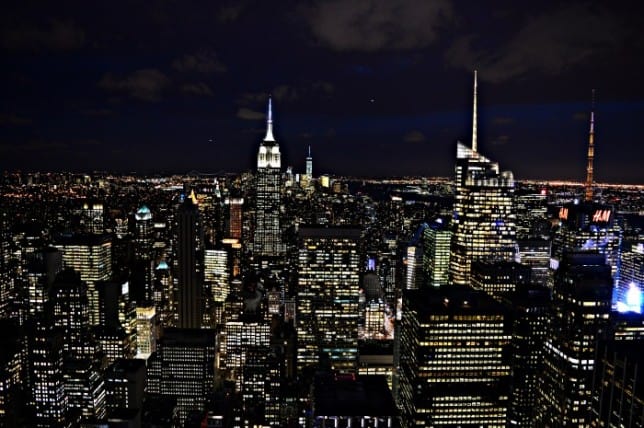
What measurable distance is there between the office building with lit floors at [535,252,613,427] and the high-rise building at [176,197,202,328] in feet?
99.4

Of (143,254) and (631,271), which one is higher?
(631,271)

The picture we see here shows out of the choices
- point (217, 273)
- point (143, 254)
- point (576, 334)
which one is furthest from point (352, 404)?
point (143, 254)

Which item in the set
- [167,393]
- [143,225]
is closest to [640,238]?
[167,393]

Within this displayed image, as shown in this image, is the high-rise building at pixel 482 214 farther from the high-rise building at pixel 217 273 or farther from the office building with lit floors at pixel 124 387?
the office building with lit floors at pixel 124 387

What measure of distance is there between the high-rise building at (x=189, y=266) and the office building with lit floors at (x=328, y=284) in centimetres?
845

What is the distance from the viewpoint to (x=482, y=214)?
45.0m

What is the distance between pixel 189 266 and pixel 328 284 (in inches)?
457

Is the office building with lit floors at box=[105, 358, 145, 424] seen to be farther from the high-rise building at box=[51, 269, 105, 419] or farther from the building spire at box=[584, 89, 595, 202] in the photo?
the building spire at box=[584, 89, 595, 202]

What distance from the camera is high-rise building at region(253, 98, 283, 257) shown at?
59188 millimetres

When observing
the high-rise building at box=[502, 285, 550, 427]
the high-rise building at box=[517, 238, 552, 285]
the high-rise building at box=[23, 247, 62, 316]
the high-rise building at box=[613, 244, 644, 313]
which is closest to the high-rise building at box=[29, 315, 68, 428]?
the high-rise building at box=[23, 247, 62, 316]

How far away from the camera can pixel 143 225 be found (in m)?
47.7

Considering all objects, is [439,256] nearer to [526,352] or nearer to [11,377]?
[526,352]

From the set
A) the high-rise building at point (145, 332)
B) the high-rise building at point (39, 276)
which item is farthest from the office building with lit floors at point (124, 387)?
the high-rise building at point (39, 276)

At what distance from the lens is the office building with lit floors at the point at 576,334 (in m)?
15.7
